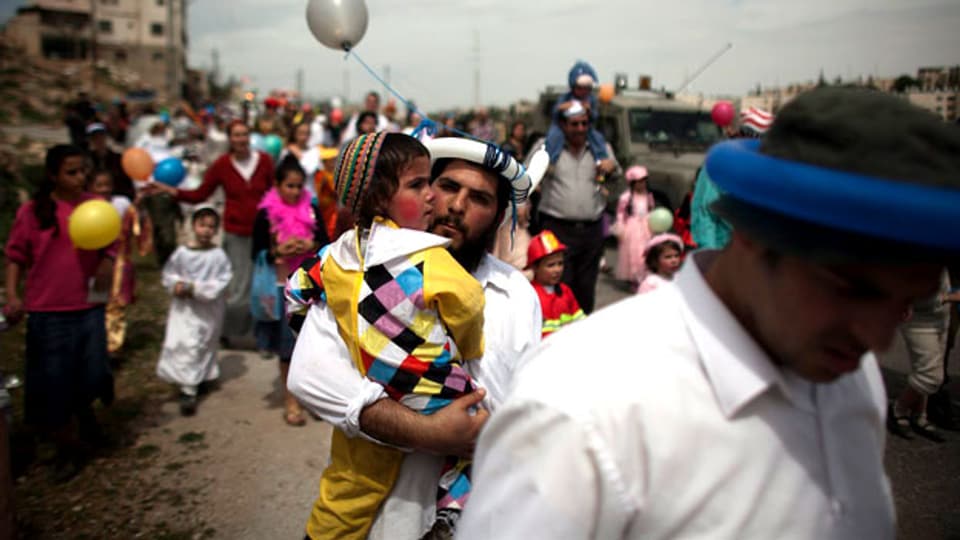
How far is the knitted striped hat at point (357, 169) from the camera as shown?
72.8 inches

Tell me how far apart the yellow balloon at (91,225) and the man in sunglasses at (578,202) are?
334 cm

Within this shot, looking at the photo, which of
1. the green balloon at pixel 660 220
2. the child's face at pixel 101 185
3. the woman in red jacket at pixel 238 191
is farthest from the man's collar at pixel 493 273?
the green balloon at pixel 660 220

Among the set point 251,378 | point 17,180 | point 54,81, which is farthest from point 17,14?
point 251,378

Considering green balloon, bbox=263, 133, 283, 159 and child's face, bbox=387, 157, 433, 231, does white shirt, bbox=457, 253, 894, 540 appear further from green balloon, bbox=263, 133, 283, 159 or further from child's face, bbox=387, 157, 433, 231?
green balloon, bbox=263, 133, 283, 159

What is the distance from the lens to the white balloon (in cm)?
340

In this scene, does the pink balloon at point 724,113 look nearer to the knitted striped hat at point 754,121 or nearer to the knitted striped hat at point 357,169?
the knitted striped hat at point 754,121

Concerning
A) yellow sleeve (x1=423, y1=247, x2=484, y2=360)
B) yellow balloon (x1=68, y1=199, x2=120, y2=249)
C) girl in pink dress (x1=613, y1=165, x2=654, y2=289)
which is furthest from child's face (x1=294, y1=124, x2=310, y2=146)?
yellow sleeve (x1=423, y1=247, x2=484, y2=360)

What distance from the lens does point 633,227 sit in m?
8.23

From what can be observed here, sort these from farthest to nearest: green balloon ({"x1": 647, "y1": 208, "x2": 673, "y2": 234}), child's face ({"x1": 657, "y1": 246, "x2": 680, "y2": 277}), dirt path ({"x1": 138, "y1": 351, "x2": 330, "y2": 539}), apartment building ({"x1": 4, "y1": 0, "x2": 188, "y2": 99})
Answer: apartment building ({"x1": 4, "y1": 0, "x2": 188, "y2": 99})
green balloon ({"x1": 647, "y1": 208, "x2": 673, "y2": 234})
child's face ({"x1": 657, "y1": 246, "x2": 680, "y2": 277})
dirt path ({"x1": 138, "y1": 351, "x2": 330, "y2": 539})

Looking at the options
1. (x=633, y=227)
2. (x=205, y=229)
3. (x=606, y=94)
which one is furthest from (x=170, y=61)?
(x=205, y=229)

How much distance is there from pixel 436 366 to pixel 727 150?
0.99 m

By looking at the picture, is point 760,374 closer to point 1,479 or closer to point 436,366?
point 436,366

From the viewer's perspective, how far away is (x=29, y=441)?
14.0ft

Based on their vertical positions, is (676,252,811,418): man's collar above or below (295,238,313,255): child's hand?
above
